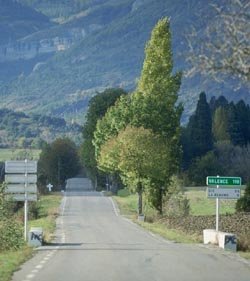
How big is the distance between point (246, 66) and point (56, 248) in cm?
1845

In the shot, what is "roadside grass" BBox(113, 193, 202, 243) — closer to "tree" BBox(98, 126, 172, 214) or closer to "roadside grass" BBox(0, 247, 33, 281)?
"tree" BBox(98, 126, 172, 214)

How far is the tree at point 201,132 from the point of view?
12350cm

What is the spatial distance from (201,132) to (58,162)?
96.0ft

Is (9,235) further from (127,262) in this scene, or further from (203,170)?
(203,170)

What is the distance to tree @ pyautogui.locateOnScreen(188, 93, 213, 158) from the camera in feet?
405

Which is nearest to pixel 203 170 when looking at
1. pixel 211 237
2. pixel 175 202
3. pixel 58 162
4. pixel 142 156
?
pixel 58 162

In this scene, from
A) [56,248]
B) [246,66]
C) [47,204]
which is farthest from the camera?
[47,204]

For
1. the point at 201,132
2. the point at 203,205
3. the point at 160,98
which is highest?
the point at 201,132

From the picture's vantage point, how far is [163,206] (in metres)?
66.8

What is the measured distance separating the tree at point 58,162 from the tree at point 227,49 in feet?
407

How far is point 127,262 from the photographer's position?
1000 inches

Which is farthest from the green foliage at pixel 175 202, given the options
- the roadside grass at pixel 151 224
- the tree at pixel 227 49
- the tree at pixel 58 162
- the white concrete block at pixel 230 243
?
the tree at pixel 58 162

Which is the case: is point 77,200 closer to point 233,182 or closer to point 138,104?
point 138,104

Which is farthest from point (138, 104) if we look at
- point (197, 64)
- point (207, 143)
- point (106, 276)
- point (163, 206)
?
point (207, 143)
